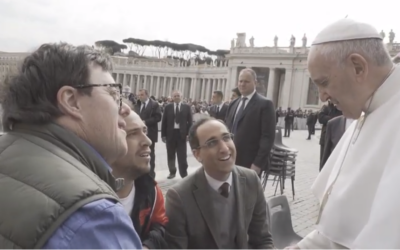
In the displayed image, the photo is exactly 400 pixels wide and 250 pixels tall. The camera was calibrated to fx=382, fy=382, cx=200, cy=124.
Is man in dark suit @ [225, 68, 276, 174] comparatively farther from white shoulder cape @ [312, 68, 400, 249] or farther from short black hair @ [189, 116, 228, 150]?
white shoulder cape @ [312, 68, 400, 249]

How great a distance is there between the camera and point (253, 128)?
5.46m

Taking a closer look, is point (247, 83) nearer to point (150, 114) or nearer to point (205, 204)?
point (205, 204)

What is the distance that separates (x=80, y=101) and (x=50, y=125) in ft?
0.49

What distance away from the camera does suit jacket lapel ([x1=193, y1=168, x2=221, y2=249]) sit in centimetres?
255

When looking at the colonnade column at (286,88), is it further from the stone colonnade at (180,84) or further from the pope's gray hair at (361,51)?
the pope's gray hair at (361,51)

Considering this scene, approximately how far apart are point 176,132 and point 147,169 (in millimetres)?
5959

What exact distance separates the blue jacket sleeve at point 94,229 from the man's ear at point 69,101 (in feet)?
1.27

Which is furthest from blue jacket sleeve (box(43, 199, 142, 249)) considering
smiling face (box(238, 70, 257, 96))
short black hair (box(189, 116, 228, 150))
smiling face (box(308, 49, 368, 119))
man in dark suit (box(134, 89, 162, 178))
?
man in dark suit (box(134, 89, 162, 178))

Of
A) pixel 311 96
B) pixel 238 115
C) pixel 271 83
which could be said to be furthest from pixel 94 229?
pixel 271 83

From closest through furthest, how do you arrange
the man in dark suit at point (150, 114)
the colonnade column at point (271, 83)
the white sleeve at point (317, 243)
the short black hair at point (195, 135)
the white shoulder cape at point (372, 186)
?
the white shoulder cape at point (372, 186), the white sleeve at point (317, 243), the short black hair at point (195, 135), the man in dark suit at point (150, 114), the colonnade column at point (271, 83)

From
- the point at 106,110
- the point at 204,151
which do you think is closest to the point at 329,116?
the point at 204,151

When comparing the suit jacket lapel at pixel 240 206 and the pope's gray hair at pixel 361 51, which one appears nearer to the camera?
the pope's gray hair at pixel 361 51

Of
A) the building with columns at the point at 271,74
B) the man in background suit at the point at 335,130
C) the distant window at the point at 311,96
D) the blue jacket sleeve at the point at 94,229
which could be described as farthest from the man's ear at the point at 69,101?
the distant window at the point at 311,96

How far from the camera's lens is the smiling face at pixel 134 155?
2.40m
